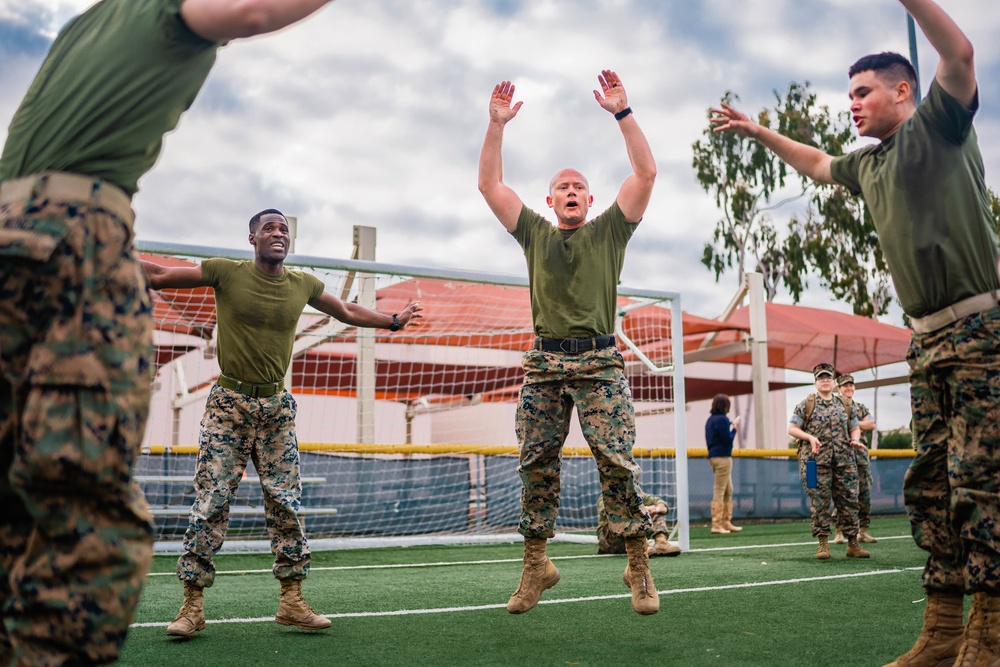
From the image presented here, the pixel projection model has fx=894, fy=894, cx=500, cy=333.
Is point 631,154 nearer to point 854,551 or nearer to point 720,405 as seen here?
point 854,551

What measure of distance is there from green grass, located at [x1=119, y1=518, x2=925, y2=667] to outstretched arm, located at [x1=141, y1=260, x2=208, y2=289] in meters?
1.77

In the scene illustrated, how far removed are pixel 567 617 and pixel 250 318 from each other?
8.20 ft

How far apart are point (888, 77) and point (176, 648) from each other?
4090mm

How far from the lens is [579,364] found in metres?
4.62

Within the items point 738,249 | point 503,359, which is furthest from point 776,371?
point 503,359

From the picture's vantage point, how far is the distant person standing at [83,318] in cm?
196

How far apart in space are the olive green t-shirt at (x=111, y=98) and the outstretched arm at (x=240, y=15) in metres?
0.05

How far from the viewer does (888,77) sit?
3.63 m

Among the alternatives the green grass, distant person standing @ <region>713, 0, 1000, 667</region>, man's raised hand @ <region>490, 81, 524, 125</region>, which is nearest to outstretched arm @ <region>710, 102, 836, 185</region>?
distant person standing @ <region>713, 0, 1000, 667</region>

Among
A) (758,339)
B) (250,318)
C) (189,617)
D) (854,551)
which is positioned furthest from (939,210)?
(758,339)

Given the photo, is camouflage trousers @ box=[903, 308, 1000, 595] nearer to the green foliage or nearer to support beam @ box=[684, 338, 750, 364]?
support beam @ box=[684, 338, 750, 364]

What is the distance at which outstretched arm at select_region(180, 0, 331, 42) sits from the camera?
2148mm

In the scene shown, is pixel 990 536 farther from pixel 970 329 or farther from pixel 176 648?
pixel 176 648

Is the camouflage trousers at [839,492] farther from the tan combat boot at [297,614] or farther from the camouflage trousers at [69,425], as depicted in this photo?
the camouflage trousers at [69,425]
